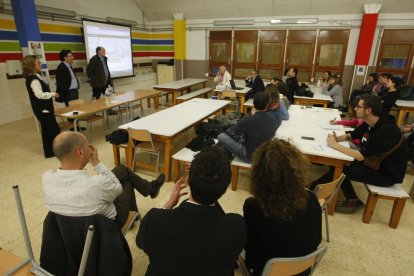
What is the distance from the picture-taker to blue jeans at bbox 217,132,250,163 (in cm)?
296

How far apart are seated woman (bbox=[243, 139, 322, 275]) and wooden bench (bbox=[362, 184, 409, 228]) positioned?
1.48 m

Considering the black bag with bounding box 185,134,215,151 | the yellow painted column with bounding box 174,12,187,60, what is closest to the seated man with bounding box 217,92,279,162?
the black bag with bounding box 185,134,215,151

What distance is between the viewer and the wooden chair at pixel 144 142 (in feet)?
10.4

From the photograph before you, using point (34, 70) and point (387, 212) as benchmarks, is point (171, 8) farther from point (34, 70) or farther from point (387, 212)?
point (387, 212)

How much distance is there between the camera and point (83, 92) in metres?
7.04

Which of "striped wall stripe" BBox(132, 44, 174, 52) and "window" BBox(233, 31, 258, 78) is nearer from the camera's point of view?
"window" BBox(233, 31, 258, 78)

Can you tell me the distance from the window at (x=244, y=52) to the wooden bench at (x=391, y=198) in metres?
6.91

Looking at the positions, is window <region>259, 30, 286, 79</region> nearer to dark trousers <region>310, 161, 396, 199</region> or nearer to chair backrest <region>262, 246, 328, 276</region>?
dark trousers <region>310, 161, 396, 199</region>

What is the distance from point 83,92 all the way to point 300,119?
577cm

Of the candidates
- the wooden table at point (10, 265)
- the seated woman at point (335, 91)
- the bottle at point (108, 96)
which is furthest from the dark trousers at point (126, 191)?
the seated woman at point (335, 91)

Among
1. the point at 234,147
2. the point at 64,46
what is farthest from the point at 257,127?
the point at 64,46

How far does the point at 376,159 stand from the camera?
8.07ft

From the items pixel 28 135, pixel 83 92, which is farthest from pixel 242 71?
pixel 28 135

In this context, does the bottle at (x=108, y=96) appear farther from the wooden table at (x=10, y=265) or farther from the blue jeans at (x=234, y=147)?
the wooden table at (x=10, y=265)
